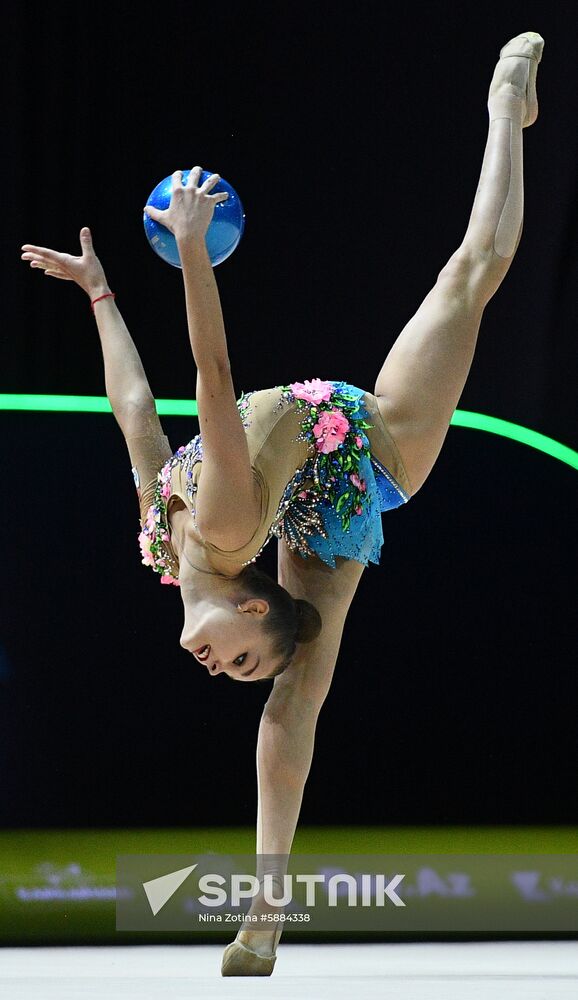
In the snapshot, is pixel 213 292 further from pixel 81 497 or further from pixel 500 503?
pixel 500 503

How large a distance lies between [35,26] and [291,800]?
2.43m

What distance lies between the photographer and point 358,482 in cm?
253

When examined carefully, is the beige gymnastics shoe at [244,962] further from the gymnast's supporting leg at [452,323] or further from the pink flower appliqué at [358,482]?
the gymnast's supporting leg at [452,323]

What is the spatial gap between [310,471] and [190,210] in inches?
25.5

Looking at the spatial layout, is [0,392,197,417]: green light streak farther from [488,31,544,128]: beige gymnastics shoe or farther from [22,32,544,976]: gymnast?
[488,31,544,128]: beige gymnastics shoe

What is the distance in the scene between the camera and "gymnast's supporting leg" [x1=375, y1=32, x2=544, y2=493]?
8.71 feet

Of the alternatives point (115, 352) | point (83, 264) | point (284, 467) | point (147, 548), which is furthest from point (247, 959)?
point (83, 264)

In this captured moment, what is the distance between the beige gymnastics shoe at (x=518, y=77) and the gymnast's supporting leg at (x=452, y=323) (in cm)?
3

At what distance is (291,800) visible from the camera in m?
2.50

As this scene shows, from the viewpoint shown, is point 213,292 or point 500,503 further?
point 500,503

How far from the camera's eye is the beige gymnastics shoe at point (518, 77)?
112 inches

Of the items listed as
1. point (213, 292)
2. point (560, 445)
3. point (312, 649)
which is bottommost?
point (312, 649)

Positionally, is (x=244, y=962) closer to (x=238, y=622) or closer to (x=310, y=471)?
(x=238, y=622)

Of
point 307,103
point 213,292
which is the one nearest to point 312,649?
point 213,292
